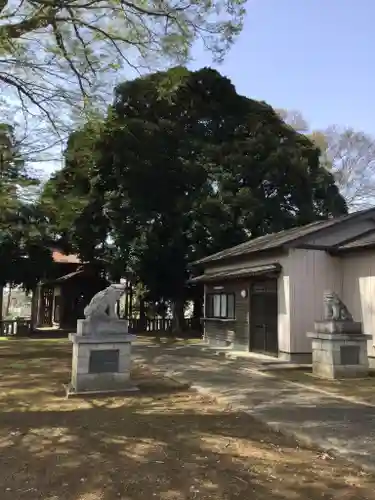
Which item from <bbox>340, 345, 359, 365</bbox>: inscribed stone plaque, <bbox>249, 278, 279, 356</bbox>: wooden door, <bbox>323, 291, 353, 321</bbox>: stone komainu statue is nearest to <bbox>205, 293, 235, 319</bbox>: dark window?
<bbox>249, 278, 279, 356</bbox>: wooden door

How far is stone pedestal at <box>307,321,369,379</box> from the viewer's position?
32.6ft

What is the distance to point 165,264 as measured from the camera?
72.6ft

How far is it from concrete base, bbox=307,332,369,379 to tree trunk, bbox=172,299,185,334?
535 inches

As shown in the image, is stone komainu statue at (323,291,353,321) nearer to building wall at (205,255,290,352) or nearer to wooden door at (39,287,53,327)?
building wall at (205,255,290,352)

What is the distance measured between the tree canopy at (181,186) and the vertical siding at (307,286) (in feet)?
27.6

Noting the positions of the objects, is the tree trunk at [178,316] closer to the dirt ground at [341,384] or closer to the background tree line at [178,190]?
the background tree line at [178,190]

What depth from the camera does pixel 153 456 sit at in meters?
4.70

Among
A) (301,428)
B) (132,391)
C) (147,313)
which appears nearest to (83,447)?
(301,428)

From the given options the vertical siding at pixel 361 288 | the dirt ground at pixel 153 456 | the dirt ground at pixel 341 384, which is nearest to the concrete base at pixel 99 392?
the dirt ground at pixel 153 456

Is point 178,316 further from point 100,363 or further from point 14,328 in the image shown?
point 100,363

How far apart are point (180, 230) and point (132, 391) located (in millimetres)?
14257

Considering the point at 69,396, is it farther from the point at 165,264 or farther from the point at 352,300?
the point at 165,264

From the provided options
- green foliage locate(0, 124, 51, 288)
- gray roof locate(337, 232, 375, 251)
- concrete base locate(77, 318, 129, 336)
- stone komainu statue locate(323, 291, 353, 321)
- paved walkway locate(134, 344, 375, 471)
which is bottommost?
paved walkway locate(134, 344, 375, 471)

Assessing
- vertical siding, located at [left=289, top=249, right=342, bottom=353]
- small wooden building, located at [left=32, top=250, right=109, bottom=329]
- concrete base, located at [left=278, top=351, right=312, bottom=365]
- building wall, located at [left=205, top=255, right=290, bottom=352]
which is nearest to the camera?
concrete base, located at [left=278, top=351, right=312, bottom=365]
